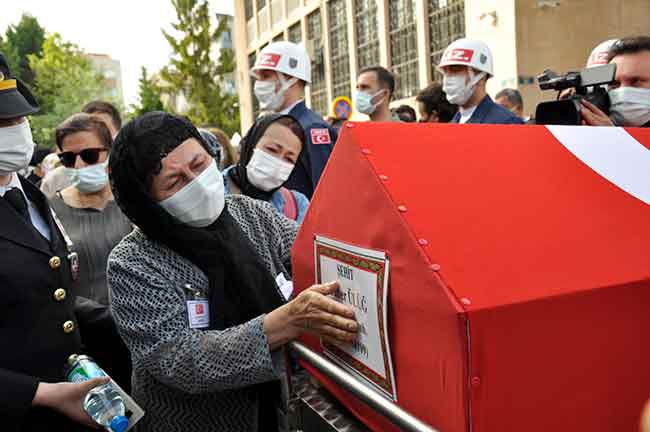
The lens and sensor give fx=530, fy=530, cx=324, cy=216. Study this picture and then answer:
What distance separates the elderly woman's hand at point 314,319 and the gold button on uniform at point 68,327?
61 cm

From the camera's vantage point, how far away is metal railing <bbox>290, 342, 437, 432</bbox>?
0.90 m

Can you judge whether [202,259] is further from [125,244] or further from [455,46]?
[455,46]

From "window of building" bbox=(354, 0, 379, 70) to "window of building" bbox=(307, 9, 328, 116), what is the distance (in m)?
3.16

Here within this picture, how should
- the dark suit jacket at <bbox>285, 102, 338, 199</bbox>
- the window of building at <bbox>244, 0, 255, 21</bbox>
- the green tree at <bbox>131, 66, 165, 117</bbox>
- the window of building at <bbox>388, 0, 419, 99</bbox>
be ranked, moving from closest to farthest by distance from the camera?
the dark suit jacket at <bbox>285, 102, 338, 199</bbox>
the window of building at <bbox>388, 0, 419, 99</bbox>
the window of building at <bbox>244, 0, 255, 21</bbox>
the green tree at <bbox>131, 66, 165, 117</bbox>

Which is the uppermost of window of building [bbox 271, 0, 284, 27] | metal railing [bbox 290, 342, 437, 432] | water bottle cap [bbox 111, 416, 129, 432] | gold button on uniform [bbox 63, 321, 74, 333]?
window of building [bbox 271, 0, 284, 27]

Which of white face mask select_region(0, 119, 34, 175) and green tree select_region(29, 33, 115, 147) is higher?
green tree select_region(29, 33, 115, 147)

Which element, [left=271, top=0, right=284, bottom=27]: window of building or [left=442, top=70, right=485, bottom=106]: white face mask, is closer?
[left=442, top=70, right=485, bottom=106]: white face mask

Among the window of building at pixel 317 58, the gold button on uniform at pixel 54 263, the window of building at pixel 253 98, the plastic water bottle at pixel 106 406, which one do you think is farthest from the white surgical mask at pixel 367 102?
the window of building at pixel 253 98

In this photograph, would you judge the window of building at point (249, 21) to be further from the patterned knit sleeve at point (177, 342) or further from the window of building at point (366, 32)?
the patterned knit sleeve at point (177, 342)

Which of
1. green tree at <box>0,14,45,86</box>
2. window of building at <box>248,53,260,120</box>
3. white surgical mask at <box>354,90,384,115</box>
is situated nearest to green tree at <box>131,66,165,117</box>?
window of building at <box>248,53,260,120</box>

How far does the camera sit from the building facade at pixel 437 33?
32.3ft

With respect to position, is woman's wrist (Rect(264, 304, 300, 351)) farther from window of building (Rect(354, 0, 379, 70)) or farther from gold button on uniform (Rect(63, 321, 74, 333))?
window of building (Rect(354, 0, 379, 70))

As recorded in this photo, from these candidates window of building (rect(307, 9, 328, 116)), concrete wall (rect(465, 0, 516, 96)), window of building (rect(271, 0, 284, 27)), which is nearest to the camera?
concrete wall (rect(465, 0, 516, 96))

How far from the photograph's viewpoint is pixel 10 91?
1482 millimetres
